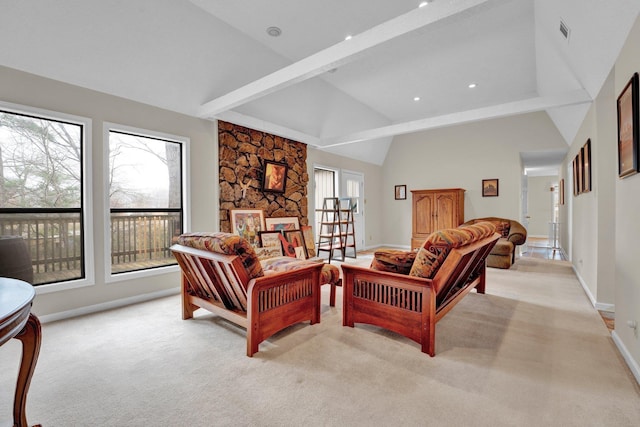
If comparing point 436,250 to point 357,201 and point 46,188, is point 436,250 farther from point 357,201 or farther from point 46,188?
point 357,201

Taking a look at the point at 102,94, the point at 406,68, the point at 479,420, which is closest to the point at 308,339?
the point at 479,420

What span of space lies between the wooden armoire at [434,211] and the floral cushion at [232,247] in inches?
216

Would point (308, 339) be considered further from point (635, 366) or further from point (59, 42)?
point (59, 42)

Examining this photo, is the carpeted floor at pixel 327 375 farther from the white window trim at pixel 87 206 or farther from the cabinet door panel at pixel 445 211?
the cabinet door panel at pixel 445 211

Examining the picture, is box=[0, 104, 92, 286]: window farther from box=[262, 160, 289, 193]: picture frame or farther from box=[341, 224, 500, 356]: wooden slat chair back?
box=[341, 224, 500, 356]: wooden slat chair back

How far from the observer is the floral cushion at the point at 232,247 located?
2.09 metres

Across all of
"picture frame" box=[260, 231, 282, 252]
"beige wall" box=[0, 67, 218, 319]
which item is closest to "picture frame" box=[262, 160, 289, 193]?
"picture frame" box=[260, 231, 282, 252]

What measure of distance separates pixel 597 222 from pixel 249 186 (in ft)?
15.0

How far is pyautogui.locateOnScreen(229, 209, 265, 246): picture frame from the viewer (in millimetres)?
4474

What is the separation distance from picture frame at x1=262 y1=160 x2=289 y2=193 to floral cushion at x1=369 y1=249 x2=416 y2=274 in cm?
292

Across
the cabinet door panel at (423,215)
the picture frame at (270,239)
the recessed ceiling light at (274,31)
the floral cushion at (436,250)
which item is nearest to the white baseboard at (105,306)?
the picture frame at (270,239)

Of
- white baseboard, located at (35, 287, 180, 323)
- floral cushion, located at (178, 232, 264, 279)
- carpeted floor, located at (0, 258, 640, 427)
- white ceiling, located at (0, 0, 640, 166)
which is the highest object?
white ceiling, located at (0, 0, 640, 166)

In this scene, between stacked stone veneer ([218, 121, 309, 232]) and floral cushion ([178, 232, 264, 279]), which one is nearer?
floral cushion ([178, 232, 264, 279])

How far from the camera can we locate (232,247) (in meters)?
2.08
